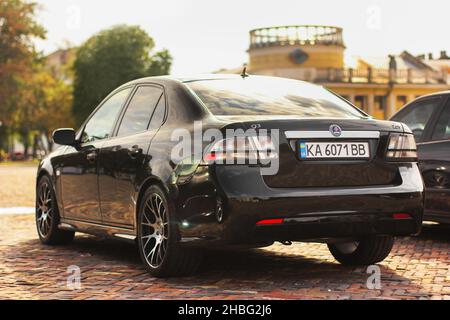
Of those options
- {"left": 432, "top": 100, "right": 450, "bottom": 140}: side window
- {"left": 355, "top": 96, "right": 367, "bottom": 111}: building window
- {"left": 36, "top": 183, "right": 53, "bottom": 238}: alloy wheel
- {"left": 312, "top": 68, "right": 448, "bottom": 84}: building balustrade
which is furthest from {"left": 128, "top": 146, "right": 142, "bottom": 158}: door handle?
{"left": 355, "top": 96, "right": 367, "bottom": 111}: building window

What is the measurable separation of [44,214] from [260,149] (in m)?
4.06

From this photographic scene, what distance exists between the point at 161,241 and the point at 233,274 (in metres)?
0.72

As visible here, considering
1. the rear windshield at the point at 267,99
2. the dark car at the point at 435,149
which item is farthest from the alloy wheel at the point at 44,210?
the dark car at the point at 435,149

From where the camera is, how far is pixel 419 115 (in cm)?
1030

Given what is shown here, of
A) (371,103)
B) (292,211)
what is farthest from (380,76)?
(292,211)

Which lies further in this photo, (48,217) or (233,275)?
(48,217)

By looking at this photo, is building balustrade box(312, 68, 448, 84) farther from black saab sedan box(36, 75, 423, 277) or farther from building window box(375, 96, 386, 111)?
black saab sedan box(36, 75, 423, 277)

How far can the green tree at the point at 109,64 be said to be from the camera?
75875mm

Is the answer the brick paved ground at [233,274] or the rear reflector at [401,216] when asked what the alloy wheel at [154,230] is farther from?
the rear reflector at [401,216]

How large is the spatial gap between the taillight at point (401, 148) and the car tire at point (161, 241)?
160 centimetres

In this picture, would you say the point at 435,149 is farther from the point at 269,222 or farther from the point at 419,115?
the point at 269,222

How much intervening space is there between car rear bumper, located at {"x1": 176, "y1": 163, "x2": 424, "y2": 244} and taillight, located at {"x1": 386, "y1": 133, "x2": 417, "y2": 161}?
257mm

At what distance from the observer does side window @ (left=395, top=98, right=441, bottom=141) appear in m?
10.1
